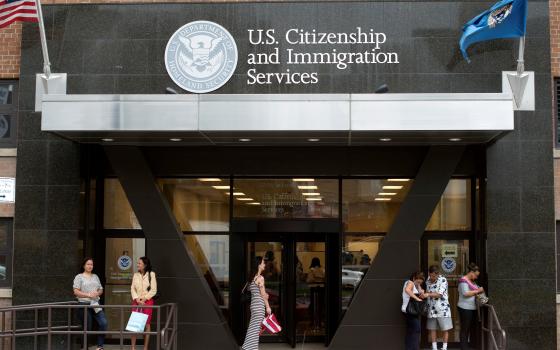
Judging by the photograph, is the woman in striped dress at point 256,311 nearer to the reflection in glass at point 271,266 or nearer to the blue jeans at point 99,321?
the reflection in glass at point 271,266

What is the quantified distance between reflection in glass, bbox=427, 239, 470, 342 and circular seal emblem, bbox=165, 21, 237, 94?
17.5ft

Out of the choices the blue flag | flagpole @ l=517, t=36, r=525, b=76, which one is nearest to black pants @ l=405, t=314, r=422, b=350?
flagpole @ l=517, t=36, r=525, b=76

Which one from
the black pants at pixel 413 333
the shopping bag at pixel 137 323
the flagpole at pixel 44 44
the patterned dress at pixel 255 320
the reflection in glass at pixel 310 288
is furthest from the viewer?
the reflection in glass at pixel 310 288

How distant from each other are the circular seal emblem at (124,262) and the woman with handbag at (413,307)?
5588 millimetres

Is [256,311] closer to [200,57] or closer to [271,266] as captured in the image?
[271,266]

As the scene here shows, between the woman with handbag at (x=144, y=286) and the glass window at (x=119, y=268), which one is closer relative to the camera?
the woman with handbag at (x=144, y=286)

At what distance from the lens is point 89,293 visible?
14250mm

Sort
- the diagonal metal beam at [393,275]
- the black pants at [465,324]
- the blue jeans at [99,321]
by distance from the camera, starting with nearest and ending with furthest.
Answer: the blue jeans at [99,321], the black pants at [465,324], the diagonal metal beam at [393,275]

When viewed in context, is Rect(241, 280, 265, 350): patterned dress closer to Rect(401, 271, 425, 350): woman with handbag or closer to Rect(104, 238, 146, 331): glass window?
Rect(401, 271, 425, 350): woman with handbag

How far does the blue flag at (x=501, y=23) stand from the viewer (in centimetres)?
1416

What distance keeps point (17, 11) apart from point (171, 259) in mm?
5351

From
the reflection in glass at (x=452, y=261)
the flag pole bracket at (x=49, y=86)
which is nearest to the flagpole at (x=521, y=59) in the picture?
the reflection in glass at (x=452, y=261)

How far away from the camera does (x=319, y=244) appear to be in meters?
16.3

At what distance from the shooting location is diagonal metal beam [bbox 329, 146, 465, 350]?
49.1ft
